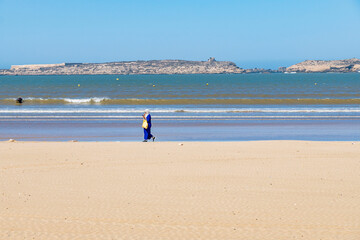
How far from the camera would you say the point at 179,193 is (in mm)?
9070

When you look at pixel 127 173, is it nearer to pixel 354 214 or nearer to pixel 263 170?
pixel 263 170

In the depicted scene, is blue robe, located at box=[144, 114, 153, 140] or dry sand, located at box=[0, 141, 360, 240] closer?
dry sand, located at box=[0, 141, 360, 240]

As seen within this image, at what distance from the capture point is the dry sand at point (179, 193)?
6996 millimetres

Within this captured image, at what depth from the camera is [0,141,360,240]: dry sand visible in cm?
700

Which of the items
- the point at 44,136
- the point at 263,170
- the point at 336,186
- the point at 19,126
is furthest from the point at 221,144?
the point at 19,126

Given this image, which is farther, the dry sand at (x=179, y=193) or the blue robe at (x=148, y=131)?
the blue robe at (x=148, y=131)

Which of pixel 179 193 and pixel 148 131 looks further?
pixel 148 131

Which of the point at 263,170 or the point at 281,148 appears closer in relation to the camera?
the point at 263,170

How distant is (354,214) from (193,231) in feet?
8.43

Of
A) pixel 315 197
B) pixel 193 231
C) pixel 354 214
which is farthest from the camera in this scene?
pixel 315 197

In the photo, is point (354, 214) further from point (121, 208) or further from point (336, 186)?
point (121, 208)

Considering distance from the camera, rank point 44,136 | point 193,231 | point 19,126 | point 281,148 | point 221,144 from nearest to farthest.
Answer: point 193,231, point 281,148, point 221,144, point 44,136, point 19,126

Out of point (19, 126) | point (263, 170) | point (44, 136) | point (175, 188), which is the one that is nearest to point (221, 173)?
point (263, 170)

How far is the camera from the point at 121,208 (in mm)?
8062
